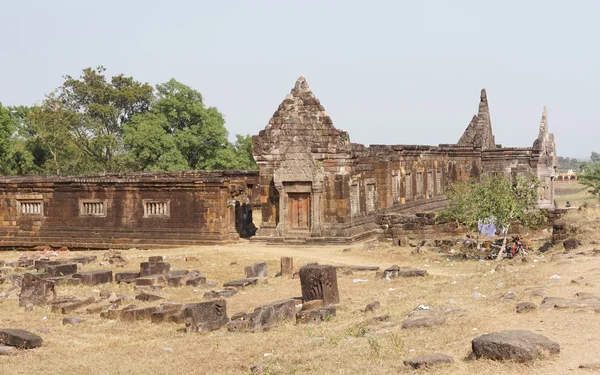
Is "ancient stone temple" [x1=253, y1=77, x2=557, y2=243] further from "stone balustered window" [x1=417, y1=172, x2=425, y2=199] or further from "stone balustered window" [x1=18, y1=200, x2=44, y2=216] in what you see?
"stone balustered window" [x1=18, y1=200, x2=44, y2=216]

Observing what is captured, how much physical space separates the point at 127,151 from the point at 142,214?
28.4 meters

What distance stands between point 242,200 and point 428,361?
20.9 metres

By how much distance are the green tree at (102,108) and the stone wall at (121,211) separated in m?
25.5

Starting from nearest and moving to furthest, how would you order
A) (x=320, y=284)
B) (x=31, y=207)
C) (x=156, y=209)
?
(x=320, y=284)
(x=156, y=209)
(x=31, y=207)

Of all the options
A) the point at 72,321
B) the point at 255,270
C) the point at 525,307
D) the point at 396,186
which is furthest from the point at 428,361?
the point at 396,186

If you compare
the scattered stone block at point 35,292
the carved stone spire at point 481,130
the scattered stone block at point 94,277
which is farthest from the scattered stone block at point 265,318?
the carved stone spire at point 481,130

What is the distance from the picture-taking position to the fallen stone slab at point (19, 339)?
11789 millimetres

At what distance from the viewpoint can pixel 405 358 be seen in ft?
30.4

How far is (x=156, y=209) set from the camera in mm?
27969

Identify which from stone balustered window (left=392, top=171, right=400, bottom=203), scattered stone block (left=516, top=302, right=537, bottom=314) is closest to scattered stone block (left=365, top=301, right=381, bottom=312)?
scattered stone block (left=516, top=302, right=537, bottom=314)

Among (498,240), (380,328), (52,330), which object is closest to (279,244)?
(498,240)

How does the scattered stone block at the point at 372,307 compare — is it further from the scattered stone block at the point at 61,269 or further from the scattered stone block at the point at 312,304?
the scattered stone block at the point at 61,269

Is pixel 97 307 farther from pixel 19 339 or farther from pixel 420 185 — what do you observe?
pixel 420 185

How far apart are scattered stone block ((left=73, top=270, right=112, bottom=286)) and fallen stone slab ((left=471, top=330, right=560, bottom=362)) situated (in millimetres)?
12125
